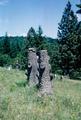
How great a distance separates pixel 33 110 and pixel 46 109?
24.4 inches

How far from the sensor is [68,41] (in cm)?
8081

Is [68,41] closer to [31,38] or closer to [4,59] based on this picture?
[31,38]

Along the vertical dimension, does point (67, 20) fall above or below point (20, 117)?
above

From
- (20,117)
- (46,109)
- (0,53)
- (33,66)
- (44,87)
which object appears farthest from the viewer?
(0,53)

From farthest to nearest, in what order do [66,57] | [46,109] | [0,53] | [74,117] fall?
[0,53]
[66,57]
[46,109]
[74,117]

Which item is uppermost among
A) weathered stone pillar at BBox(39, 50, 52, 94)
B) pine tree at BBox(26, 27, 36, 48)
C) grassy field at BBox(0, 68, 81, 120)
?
pine tree at BBox(26, 27, 36, 48)

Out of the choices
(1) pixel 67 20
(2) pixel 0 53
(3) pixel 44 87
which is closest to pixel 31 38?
(1) pixel 67 20

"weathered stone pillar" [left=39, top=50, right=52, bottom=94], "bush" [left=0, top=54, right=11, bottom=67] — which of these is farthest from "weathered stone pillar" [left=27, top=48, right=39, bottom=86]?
"bush" [left=0, top=54, right=11, bottom=67]

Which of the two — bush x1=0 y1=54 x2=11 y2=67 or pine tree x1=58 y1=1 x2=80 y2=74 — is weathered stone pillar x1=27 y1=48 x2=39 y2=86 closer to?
pine tree x1=58 y1=1 x2=80 y2=74

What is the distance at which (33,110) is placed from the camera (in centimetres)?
1326

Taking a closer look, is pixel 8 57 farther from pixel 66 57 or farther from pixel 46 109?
pixel 46 109

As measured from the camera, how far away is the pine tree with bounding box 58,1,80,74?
255ft

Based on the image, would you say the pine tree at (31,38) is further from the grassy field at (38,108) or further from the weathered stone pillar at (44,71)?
the grassy field at (38,108)

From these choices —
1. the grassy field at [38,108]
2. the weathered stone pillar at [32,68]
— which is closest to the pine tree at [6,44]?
the weathered stone pillar at [32,68]
